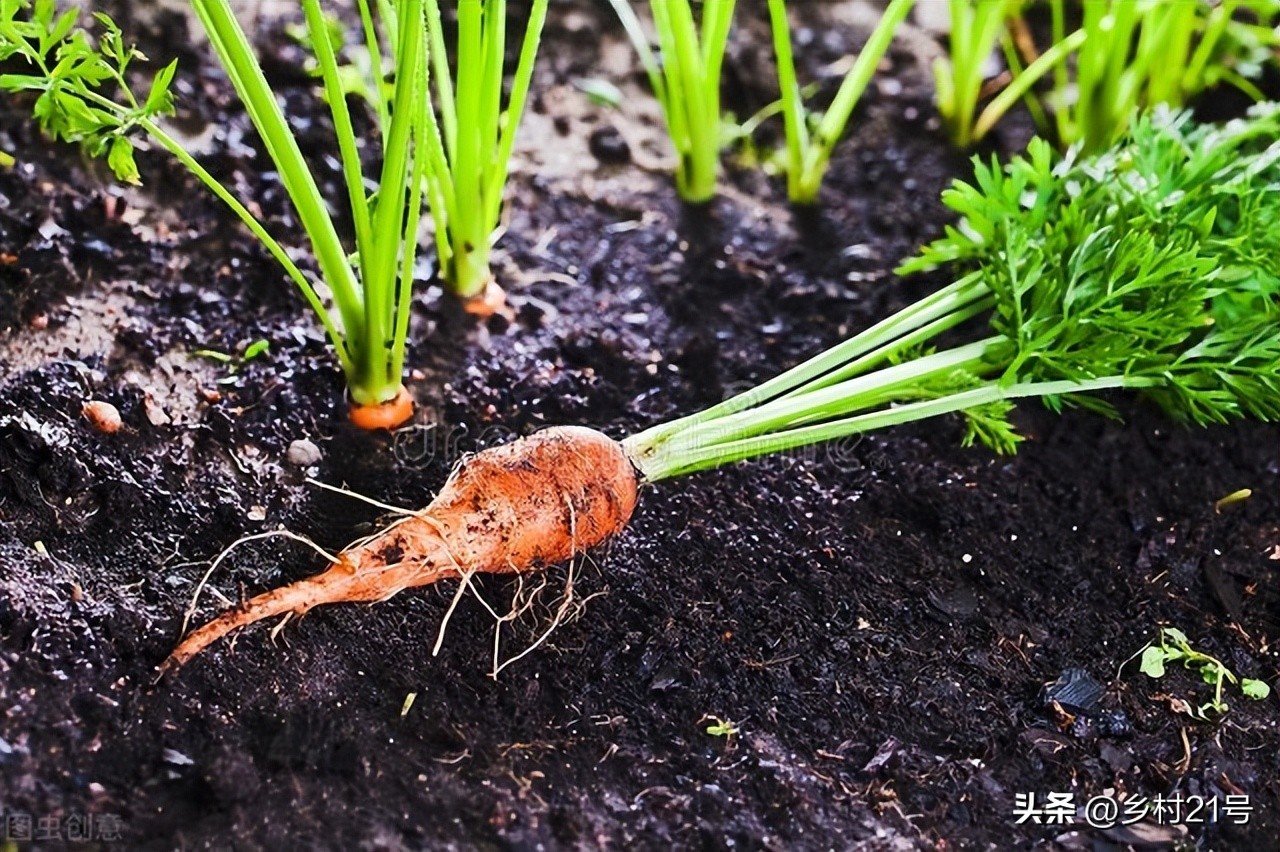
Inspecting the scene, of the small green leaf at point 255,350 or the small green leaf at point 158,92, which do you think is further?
the small green leaf at point 255,350

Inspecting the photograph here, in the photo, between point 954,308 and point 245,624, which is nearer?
point 245,624

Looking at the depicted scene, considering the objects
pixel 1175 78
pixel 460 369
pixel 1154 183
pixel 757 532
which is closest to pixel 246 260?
pixel 460 369

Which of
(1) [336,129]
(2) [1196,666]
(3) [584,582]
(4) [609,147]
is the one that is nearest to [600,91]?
(4) [609,147]

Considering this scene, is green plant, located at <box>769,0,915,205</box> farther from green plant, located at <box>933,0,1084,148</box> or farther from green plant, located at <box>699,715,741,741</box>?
green plant, located at <box>699,715,741,741</box>

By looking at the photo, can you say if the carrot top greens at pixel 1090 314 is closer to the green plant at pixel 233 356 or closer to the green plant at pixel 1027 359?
the green plant at pixel 1027 359

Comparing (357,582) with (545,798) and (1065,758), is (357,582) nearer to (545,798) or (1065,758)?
(545,798)

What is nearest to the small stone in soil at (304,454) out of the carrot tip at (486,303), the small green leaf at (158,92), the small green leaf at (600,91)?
the carrot tip at (486,303)
